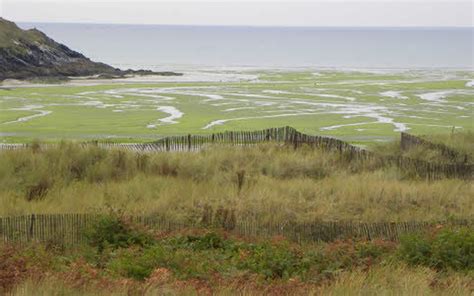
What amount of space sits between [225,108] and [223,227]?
28.6 metres

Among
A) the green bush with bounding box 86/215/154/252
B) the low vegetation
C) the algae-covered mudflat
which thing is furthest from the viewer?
the algae-covered mudflat

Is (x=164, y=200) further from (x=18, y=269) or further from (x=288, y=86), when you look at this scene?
(x=288, y=86)

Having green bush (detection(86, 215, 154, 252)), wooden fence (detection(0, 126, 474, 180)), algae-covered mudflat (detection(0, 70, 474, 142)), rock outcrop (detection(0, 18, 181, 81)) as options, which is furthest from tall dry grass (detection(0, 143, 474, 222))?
rock outcrop (detection(0, 18, 181, 81))

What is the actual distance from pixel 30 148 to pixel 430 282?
14.6 meters

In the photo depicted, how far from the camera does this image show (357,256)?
1142cm

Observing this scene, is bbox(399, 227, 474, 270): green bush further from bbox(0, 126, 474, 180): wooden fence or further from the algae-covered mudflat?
the algae-covered mudflat

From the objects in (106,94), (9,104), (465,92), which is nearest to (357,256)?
(9,104)

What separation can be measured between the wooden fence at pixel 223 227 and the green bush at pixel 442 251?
149cm

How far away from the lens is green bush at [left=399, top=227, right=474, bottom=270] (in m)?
11.0

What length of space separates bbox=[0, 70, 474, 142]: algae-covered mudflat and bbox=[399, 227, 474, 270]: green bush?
18516 millimetres

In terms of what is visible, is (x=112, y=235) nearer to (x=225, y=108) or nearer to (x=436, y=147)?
(x=436, y=147)

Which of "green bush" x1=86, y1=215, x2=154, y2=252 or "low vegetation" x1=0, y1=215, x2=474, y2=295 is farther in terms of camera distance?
"green bush" x1=86, y1=215, x2=154, y2=252

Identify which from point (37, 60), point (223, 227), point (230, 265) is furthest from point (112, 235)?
point (37, 60)

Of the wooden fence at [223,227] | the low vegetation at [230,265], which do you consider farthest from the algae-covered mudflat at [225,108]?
the low vegetation at [230,265]
